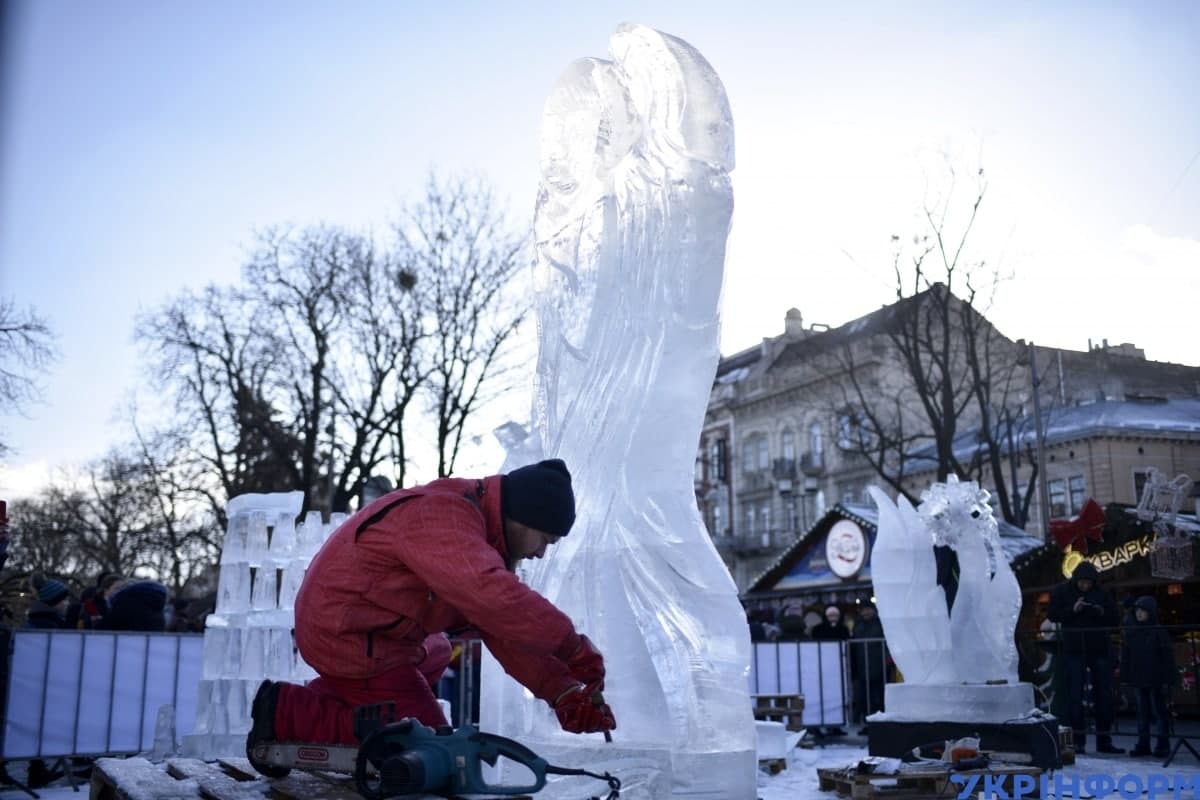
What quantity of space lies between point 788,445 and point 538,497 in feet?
142

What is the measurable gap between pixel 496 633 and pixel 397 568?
37 centimetres

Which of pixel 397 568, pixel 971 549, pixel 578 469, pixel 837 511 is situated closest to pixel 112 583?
pixel 578 469

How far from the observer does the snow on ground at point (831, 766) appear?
22.8 ft

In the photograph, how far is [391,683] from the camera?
3.22 meters

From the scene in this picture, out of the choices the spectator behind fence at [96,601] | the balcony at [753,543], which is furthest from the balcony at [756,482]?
the spectator behind fence at [96,601]

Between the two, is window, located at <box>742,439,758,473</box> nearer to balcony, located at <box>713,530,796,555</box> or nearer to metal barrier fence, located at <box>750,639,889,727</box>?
balcony, located at <box>713,530,796,555</box>

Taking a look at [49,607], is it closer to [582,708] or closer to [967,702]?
[967,702]

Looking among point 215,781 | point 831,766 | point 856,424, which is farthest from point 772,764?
point 856,424

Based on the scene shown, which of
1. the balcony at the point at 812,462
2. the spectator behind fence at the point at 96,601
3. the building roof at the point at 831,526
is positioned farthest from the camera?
the balcony at the point at 812,462

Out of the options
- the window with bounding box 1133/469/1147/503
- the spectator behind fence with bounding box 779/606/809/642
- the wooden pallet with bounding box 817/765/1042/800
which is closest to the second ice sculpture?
the wooden pallet with bounding box 817/765/1042/800

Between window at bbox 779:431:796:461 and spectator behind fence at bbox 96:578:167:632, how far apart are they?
37111mm

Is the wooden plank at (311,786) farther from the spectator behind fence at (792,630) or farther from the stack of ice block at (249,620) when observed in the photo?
the spectator behind fence at (792,630)

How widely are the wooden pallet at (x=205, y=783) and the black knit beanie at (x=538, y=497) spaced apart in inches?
34.3

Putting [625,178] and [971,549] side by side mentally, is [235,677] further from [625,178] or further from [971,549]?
[971,549]
